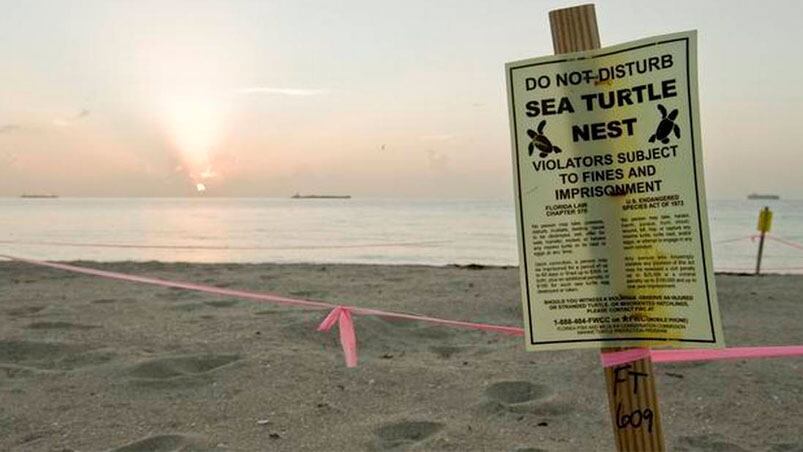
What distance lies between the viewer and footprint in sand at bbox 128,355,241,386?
177 inches

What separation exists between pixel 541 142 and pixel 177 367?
364 cm

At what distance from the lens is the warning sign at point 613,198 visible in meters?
1.73

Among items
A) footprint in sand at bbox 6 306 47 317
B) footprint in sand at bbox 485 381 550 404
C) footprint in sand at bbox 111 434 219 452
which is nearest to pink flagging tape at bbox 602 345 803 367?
footprint in sand at bbox 485 381 550 404

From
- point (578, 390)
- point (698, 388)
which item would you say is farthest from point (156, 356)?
point (698, 388)

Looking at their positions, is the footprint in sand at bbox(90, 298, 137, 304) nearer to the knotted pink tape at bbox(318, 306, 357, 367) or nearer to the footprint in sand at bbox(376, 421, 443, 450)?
the knotted pink tape at bbox(318, 306, 357, 367)

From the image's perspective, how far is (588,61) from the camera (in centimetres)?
181

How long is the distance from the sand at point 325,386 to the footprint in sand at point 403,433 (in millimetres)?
11

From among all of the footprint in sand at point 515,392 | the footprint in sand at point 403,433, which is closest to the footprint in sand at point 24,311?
the footprint in sand at point 403,433

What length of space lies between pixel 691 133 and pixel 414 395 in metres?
2.92

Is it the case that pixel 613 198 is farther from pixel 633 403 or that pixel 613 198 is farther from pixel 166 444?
pixel 166 444

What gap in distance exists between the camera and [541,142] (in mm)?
1847

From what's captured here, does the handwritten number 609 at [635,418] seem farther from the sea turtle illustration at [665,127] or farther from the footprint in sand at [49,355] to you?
the footprint in sand at [49,355]

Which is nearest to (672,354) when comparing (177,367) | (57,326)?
(177,367)

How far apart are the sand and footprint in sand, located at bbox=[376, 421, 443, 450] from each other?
1 cm
